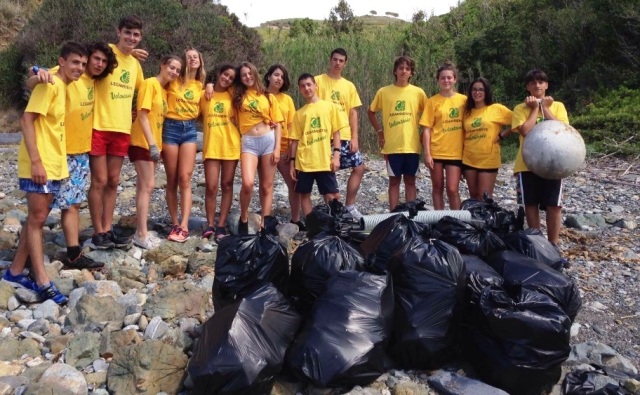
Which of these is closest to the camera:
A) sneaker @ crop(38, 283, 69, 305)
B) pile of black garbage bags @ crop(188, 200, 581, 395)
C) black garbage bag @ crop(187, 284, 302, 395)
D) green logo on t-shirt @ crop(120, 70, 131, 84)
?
black garbage bag @ crop(187, 284, 302, 395)

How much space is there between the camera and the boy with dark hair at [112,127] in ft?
16.4

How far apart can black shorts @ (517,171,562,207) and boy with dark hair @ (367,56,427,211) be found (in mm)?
1080

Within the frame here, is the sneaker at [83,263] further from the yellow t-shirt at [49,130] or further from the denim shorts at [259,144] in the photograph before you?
the denim shorts at [259,144]

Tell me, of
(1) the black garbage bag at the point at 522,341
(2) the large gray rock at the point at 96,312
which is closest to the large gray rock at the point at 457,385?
(1) the black garbage bag at the point at 522,341

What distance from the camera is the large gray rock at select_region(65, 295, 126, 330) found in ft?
13.2

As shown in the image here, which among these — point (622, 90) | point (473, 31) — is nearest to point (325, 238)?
point (622, 90)

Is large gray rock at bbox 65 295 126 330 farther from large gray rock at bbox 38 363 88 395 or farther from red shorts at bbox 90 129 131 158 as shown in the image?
red shorts at bbox 90 129 131 158

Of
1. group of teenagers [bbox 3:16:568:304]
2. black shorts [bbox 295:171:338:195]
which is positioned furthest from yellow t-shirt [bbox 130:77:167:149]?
black shorts [bbox 295:171:338:195]

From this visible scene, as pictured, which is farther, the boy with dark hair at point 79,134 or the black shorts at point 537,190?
the black shorts at point 537,190

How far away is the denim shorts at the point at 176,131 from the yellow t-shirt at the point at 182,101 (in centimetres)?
4

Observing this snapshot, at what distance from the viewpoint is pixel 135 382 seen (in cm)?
333

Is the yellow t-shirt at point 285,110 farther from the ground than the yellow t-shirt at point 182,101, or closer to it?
closer to it

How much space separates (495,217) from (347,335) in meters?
1.98

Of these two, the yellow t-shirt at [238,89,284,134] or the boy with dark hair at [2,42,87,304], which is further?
the yellow t-shirt at [238,89,284,134]
